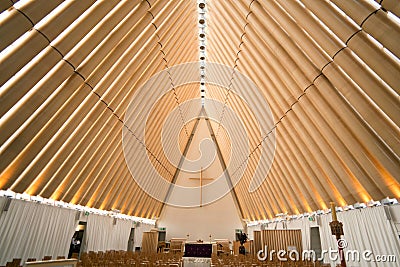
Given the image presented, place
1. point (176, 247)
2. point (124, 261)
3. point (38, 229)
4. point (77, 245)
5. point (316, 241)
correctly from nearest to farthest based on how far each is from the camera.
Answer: point (124, 261)
point (38, 229)
point (316, 241)
point (77, 245)
point (176, 247)

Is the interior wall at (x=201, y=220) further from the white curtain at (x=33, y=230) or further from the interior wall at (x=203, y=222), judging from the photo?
the white curtain at (x=33, y=230)

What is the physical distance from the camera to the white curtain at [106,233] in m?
12.8

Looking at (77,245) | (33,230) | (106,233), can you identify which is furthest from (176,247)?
(33,230)

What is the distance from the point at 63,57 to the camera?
22.0 feet

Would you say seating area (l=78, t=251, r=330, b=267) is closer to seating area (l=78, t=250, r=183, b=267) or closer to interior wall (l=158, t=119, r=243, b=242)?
seating area (l=78, t=250, r=183, b=267)

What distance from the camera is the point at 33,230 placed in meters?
8.94

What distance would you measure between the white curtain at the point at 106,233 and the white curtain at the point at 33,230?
182cm

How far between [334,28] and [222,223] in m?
21.3

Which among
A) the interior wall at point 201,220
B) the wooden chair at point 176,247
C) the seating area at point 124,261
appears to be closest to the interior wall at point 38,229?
the seating area at point 124,261

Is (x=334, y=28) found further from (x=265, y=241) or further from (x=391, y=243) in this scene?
(x=265, y=241)

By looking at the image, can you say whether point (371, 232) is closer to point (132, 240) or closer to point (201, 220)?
point (132, 240)

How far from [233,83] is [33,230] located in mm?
12172

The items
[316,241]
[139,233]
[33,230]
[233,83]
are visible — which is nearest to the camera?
[33,230]

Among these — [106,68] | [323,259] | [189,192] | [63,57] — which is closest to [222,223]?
[189,192]
